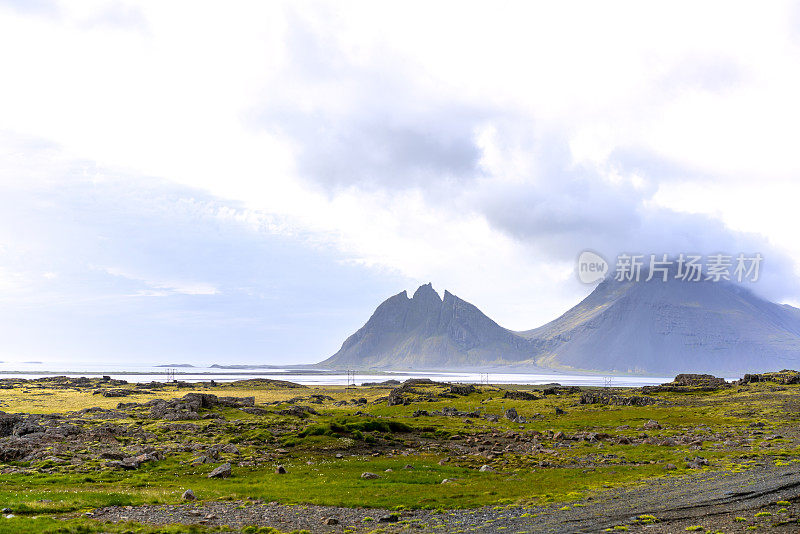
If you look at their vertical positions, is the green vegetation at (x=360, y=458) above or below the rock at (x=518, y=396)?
above

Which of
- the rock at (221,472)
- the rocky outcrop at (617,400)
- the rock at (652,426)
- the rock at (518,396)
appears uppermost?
the rock at (221,472)

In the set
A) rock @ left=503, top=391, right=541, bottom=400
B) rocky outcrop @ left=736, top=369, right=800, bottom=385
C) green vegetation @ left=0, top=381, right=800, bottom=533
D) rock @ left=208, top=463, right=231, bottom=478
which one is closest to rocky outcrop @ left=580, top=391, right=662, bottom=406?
rock @ left=503, top=391, right=541, bottom=400

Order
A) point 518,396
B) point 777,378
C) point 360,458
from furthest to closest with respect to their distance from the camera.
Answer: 1. point 777,378
2. point 518,396
3. point 360,458

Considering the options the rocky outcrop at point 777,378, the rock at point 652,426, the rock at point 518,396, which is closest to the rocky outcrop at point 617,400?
the rock at point 518,396

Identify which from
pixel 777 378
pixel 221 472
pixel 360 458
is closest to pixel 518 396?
pixel 777 378

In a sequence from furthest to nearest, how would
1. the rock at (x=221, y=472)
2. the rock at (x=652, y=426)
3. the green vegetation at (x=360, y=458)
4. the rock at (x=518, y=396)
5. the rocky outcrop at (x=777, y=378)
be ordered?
the rocky outcrop at (x=777, y=378), the rock at (x=518, y=396), the rock at (x=652, y=426), the rock at (x=221, y=472), the green vegetation at (x=360, y=458)

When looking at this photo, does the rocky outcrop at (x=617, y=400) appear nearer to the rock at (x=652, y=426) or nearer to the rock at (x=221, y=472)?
the rock at (x=652, y=426)

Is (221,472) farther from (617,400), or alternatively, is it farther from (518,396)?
(518,396)

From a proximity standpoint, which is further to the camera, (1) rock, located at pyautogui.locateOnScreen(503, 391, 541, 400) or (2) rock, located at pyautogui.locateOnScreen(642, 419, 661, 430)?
(1) rock, located at pyautogui.locateOnScreen(503, 391, 541, 400)

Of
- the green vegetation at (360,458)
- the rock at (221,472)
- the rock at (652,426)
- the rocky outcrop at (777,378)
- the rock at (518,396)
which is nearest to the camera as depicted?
the green vegetation at (360,458)

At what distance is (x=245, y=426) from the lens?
271ft

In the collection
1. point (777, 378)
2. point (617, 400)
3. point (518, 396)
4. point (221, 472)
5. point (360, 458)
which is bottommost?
point (518, 396)

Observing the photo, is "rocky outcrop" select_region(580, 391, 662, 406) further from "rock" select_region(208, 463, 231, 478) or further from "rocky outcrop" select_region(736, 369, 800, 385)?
"rock" select_region(208, 463, 231, 478)

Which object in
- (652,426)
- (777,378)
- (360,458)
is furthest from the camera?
(777,378)
